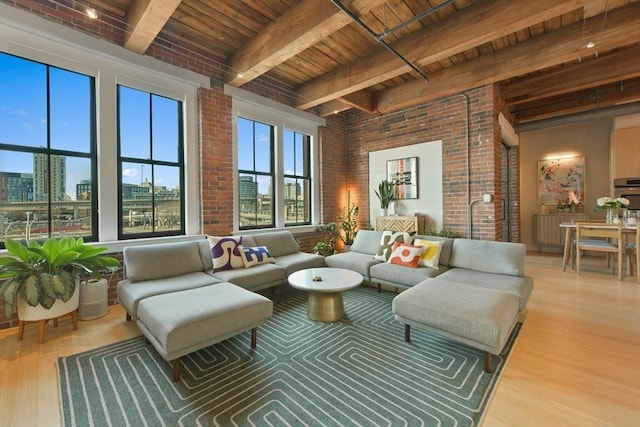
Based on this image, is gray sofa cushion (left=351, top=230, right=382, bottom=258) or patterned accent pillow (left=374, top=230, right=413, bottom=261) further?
gray sofa cushion (left=351, top=230, right=382, bottom=258)

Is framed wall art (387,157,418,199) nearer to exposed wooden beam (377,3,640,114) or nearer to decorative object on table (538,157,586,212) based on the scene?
exposed wooden beam (377,3,640,114)

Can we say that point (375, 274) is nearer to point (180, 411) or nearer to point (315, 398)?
point (315, 398)

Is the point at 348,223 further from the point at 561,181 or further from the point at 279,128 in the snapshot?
the point at 561,181

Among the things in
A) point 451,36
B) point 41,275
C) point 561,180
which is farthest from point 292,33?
point 561,180

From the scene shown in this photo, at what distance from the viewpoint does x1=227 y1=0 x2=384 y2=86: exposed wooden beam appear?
267 cm

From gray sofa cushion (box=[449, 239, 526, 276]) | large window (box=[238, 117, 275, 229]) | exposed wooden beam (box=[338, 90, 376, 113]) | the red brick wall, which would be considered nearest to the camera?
gray sofa cushion (box=[449, 239, 526, 276])

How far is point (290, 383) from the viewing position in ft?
6.10

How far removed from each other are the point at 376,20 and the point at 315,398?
373 centimetres

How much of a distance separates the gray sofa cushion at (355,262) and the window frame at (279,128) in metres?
1.42

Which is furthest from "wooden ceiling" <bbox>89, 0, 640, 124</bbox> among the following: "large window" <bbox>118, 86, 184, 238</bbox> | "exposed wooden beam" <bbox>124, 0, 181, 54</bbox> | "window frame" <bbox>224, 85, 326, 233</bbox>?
"large window" <bbox>118, 86, 184, 238</bbox>

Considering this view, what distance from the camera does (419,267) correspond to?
11.2ft

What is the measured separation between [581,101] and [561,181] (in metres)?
1.83

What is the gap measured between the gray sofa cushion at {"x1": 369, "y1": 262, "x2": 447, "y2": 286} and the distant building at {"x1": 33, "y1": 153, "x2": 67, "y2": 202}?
12.3 feet

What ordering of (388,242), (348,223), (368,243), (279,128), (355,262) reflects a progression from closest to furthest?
(355,262), (388,242), (368,243), (279,128), (348,223)
